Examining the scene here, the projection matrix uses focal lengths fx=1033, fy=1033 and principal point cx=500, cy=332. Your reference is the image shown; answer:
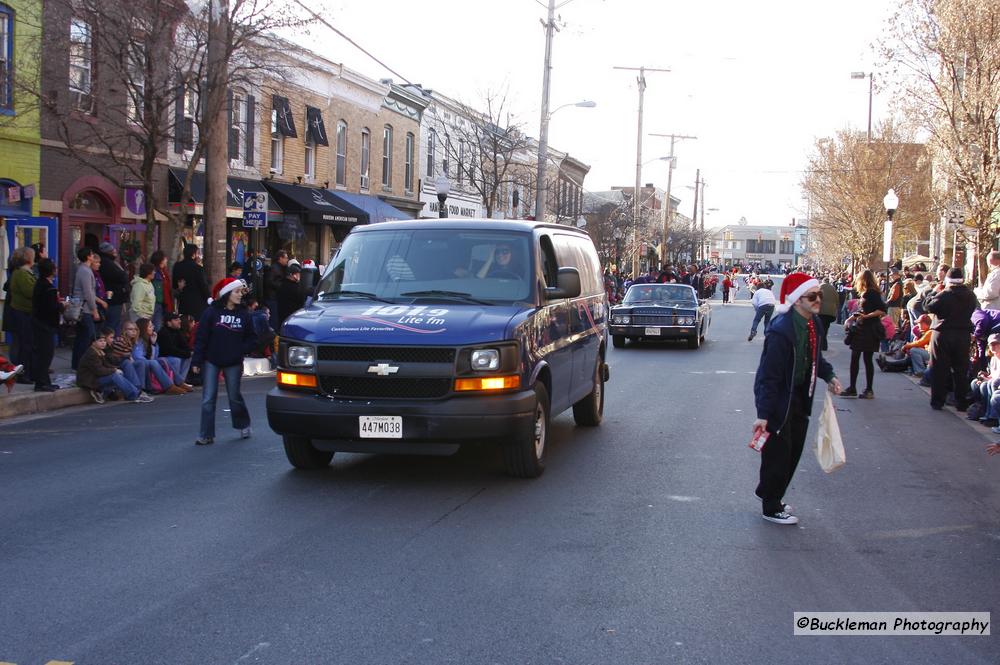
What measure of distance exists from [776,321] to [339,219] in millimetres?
25220

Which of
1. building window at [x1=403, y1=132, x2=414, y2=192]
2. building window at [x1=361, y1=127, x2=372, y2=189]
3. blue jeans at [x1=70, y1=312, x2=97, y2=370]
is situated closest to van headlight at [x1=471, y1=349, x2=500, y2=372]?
blue jeans at [x1=70, y1=312, x2=97, y2=370]

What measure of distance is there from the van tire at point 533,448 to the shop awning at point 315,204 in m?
21.3

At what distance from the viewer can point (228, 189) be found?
2683 cm

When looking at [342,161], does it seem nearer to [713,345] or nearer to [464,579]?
[713,345]

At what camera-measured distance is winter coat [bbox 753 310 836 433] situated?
6902mm

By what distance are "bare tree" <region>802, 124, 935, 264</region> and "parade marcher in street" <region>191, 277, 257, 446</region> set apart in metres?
36.0

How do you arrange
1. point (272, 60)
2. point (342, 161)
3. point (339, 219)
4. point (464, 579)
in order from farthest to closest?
point (342, 161), point (339, 219), point (272, 60), point (464, 579)

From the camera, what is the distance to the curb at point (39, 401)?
39.4 ft

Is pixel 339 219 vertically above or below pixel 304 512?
above

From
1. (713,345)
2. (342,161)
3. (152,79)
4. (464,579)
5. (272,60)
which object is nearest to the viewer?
(464,579)

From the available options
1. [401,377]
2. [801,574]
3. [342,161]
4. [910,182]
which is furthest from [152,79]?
[910,182]

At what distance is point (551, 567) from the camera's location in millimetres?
5988

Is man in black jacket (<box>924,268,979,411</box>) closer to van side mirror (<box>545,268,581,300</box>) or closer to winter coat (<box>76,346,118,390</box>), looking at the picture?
van side mirror (<box>545,268,581,300</box>)

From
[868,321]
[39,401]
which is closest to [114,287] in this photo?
[39,401]
